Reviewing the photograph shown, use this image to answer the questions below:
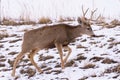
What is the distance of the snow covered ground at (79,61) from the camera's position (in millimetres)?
8797

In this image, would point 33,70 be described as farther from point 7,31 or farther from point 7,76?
point 7,31

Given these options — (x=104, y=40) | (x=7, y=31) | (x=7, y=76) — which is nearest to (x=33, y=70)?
(x=7, y=76)

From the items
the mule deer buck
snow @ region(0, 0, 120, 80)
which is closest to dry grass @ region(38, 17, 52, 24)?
snow @ region(0, 0, 120, 80)

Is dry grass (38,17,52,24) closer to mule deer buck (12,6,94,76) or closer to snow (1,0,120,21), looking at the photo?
snow (1,0,120,21)

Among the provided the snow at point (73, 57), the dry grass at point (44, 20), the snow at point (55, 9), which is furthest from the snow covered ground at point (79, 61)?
the snow at point (55, 9)

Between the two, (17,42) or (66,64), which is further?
(17,42)

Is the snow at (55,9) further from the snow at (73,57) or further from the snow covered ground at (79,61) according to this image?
the snow covered ground at (79,61)

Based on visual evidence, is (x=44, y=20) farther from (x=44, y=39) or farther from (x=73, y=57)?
(x=44, y=39)

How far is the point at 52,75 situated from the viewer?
9.06 metres

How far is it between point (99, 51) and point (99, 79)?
1.94 metres

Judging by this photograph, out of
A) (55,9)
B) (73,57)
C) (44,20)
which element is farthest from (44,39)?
(55,9)

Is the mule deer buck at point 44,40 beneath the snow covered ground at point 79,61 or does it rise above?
above

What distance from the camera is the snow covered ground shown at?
880cm

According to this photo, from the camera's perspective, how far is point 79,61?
966 centimetres
